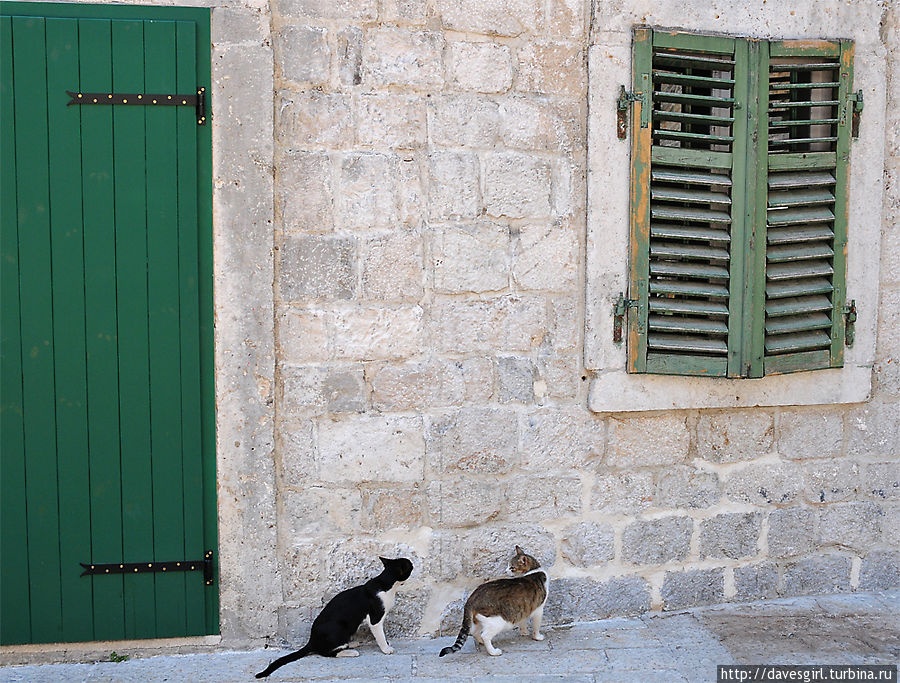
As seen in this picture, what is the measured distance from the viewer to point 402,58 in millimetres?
3717

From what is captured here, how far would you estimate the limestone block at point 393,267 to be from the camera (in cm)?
376

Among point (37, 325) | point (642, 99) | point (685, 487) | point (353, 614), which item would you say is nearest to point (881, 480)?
point (685, 487)

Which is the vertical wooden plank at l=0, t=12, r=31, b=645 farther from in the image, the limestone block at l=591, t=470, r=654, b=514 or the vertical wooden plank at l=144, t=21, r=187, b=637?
the limestone block at l=591, t=470, r=654, b=514

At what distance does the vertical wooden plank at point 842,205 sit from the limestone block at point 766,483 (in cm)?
53

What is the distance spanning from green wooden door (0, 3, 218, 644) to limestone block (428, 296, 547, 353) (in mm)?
947

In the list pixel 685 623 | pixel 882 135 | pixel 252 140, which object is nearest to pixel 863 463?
pixel 685 623

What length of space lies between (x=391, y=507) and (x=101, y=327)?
1.38 m

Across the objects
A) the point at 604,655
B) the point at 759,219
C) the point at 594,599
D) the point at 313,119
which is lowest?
the point at 604,655

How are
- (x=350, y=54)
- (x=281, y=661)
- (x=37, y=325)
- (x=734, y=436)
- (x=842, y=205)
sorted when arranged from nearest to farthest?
(x=281, y=661) → (x=37, y=325) → (x=350, y=54) → (x=842, y=205) → (x=734, y=436)

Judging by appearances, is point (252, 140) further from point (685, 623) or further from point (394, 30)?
point (685, 623)

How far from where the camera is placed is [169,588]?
3730 mm

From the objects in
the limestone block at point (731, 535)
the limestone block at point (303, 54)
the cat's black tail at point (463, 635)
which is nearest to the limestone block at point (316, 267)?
the limestone block at point (303, 54)

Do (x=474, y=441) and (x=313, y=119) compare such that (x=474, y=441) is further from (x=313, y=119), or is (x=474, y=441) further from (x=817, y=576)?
(x=817, y=576)

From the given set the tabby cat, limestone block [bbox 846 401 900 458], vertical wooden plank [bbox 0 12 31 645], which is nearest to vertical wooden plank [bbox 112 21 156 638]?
vertical wooden plank [bbox 0 12 31 645]
